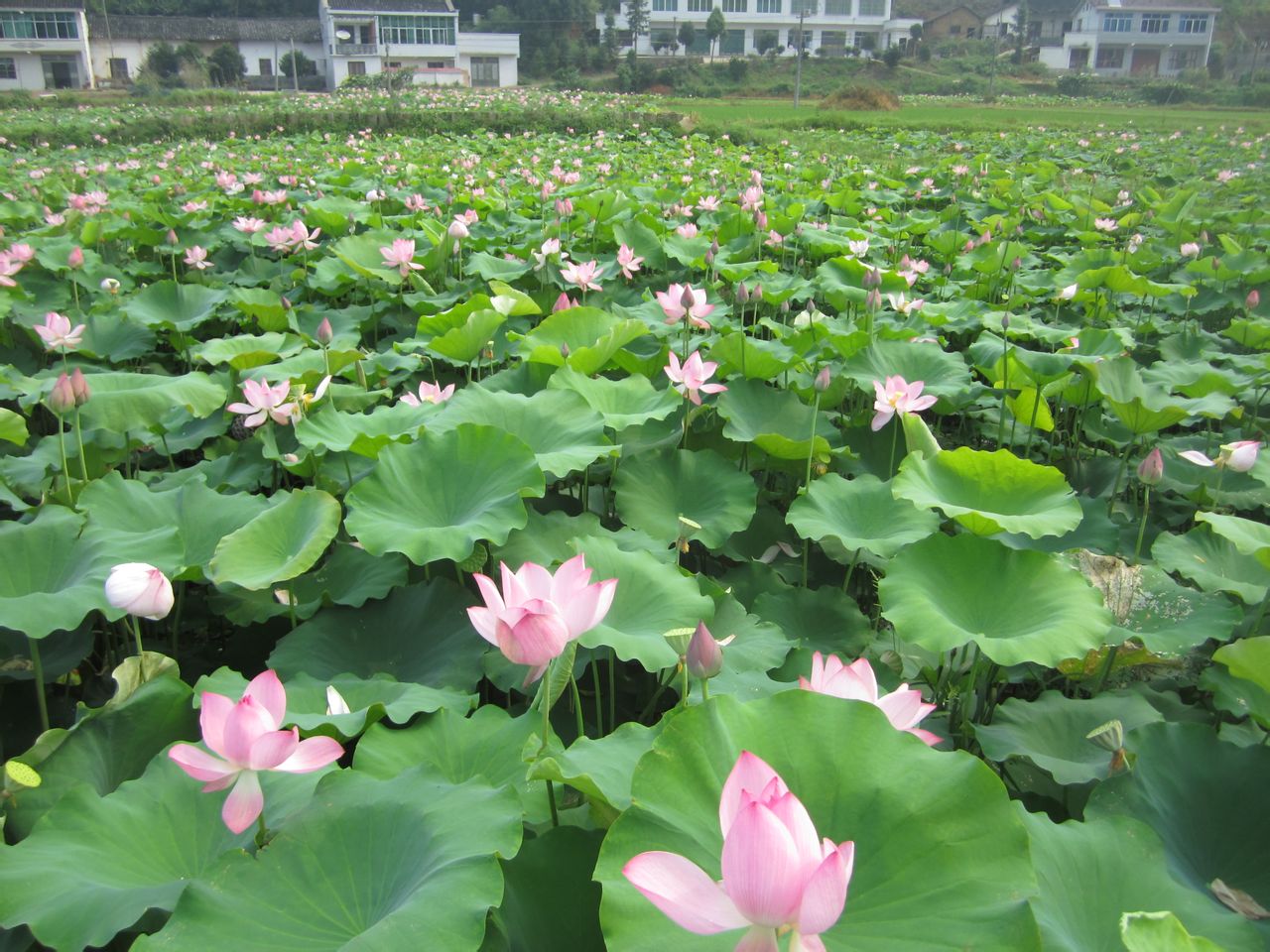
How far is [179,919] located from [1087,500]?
66.5 inches

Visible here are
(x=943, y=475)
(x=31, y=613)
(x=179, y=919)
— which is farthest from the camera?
(x=943, y=475)

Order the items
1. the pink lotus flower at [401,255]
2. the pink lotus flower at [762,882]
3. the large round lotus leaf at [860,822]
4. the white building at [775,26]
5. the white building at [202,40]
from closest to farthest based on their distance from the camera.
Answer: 1. the pink lotus flower at [762,882]
2. the large round lotus leaf at [860,822]
3. the pink lotus flower at [401,255]
4. the white building at [202,40]
5. the white building at [775,26]

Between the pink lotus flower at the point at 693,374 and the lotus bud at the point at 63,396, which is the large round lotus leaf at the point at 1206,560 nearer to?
the pink lotus flower at the point at 693,374

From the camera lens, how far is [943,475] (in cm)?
160

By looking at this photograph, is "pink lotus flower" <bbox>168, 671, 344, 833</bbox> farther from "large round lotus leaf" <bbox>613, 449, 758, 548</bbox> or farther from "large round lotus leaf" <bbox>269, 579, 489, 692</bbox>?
"large round lotus leaf" <bbox>613, 449, 758, 548</bbox>

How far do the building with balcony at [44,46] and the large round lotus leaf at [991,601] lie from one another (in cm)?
4979

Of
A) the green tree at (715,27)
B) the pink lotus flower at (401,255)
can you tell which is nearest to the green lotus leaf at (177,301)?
the pink lotus flower at (401,255)

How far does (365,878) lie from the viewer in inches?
30.9

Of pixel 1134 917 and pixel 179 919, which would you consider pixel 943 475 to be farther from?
pixel 179 919

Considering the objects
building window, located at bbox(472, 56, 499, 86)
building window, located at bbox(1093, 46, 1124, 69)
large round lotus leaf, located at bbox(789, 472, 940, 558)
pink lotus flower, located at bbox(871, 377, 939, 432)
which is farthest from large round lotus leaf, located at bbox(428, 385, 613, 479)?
building window, located at bbox(1093, 46, 1124, 69)

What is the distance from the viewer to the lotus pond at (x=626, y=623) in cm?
73

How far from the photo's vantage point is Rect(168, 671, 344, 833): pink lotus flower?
75 cm

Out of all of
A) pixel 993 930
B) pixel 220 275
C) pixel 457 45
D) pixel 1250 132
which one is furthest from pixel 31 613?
pixel 457 45

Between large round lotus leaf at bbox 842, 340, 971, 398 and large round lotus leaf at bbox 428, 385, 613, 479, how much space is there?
75 cm
